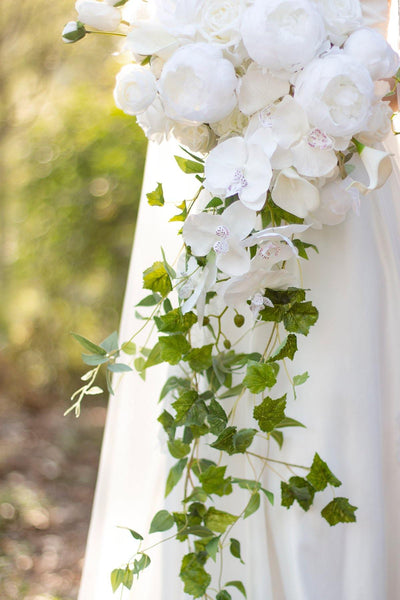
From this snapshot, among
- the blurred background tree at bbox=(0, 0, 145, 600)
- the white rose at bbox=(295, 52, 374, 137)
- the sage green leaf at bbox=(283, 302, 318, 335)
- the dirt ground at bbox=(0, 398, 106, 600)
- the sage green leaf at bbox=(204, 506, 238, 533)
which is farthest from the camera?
the blurred background tree at bbox=(0, 0, 145, 600)

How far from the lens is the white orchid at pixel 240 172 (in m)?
0.68

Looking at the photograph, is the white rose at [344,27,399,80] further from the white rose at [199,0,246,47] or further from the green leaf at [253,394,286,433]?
the green leaf at [253,394,286,433]

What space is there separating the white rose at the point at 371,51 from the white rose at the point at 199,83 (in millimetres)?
137

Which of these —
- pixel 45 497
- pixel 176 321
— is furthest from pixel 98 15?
pixel 45 497

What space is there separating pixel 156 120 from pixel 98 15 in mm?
154

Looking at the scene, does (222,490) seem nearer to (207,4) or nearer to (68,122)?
(207,4)

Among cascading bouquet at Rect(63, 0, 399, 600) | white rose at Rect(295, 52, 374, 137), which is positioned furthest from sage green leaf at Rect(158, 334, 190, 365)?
white rose at Rect(295, 52, 374, 137)

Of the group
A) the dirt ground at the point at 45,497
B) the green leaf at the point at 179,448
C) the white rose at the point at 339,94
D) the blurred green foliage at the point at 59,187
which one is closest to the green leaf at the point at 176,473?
the green leaf at the point at 179,448

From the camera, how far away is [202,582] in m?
0.84

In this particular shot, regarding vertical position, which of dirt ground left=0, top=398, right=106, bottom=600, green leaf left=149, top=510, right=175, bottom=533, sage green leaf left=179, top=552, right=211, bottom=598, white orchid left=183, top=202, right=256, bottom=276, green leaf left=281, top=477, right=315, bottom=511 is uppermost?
white orchid left=183, top=202, right=256, bottom=276

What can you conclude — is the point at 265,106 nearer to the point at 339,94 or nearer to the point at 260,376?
the point at 339,94

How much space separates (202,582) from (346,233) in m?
0.52

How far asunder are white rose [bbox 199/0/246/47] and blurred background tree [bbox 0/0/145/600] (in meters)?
2.64

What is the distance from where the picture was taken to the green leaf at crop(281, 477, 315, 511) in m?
0.83
